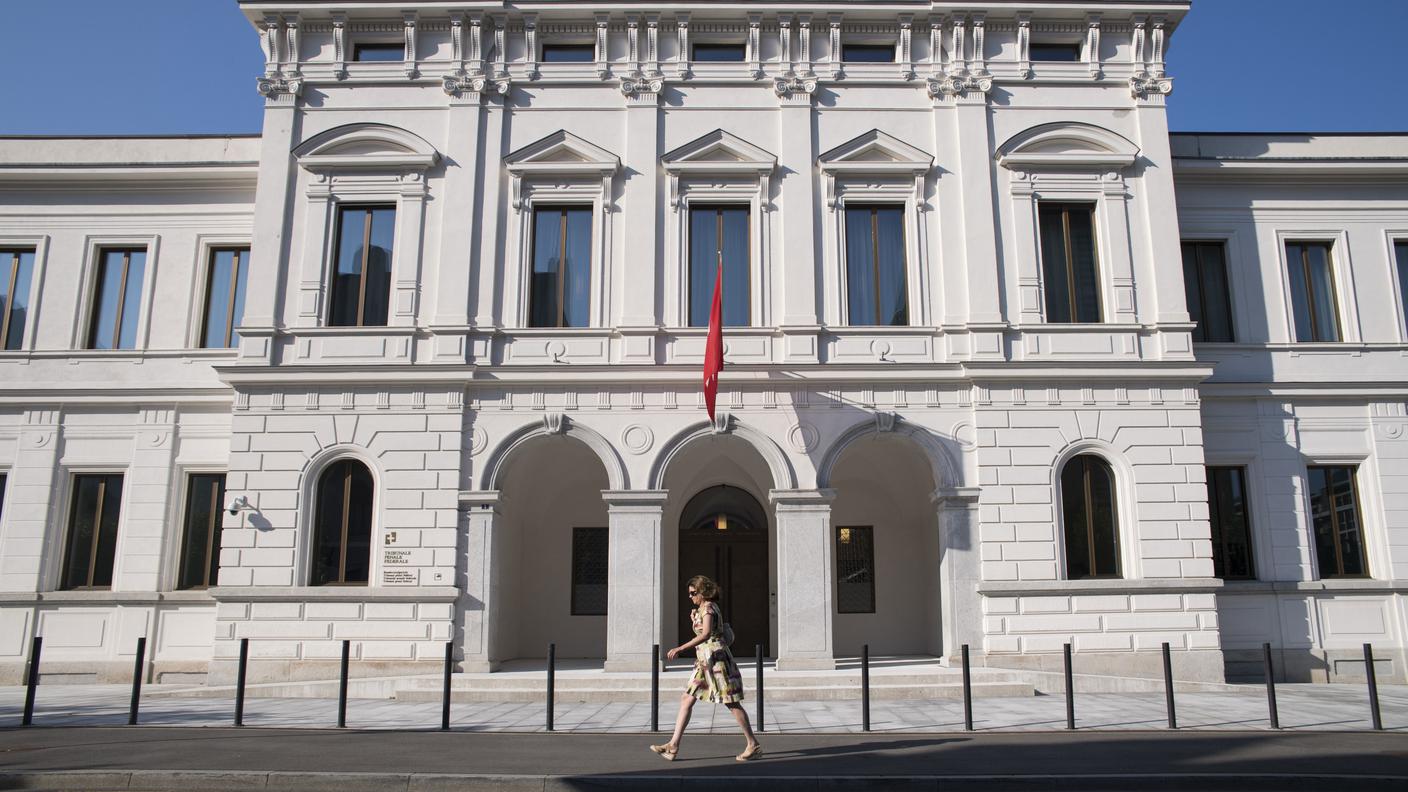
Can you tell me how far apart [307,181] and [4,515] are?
890 centimetres

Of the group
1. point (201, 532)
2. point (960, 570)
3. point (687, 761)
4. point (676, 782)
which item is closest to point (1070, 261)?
point (960, 570)

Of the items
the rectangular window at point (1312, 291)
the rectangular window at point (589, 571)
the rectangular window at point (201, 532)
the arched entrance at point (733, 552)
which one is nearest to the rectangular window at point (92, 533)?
the rectangular window at point (201, 532)

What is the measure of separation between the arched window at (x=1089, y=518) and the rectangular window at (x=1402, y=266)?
828cm

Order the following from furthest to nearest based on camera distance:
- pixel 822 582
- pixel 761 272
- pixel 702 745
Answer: pixel 761 272, pixel 822 582, pixel 702 745

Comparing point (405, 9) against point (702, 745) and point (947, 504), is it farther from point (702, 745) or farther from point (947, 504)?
point (702, 745)

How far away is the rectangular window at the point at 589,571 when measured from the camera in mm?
21203

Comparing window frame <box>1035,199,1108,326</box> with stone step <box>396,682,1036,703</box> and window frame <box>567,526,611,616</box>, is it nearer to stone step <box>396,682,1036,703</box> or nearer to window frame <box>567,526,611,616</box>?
stone step <box>396,682,1036,703</box>

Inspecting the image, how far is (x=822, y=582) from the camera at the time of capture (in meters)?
17.7

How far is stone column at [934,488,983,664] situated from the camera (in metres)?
17.6

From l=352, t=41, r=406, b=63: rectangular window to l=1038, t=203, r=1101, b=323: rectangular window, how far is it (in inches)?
515

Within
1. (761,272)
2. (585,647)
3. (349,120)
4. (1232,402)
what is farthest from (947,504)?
(349,120)

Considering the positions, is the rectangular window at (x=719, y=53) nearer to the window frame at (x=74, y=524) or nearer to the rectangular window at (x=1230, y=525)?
the rectangular window at (x=1230, y=525)

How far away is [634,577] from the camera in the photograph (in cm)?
1780

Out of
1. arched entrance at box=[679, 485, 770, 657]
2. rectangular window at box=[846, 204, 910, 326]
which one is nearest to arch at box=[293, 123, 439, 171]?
rectangular window at box=[846, 204, 910, 326]
